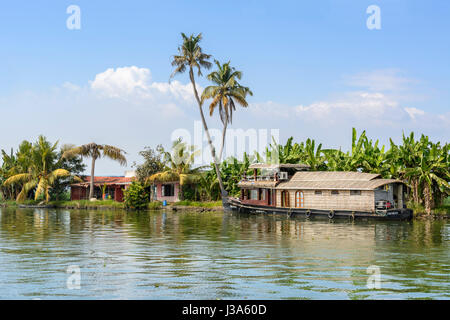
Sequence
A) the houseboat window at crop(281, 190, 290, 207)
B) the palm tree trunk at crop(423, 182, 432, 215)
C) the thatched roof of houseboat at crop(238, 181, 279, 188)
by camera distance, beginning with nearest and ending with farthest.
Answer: the palm tree trunk at crop(423, 182, 432, 215) → the houseboat window at crop(281, 190, 290, 207) → the thatched roof of houseboat at crop(238, 181, 279, 188)

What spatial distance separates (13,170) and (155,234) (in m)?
41.7

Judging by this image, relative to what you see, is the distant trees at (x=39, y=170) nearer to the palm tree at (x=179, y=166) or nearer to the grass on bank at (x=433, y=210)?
the palm tree at (x=179, y=166)

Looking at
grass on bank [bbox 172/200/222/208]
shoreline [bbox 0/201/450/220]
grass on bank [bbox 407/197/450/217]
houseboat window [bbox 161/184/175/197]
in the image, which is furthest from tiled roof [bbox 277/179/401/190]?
houseboat window [bbox 161/184/175/197]

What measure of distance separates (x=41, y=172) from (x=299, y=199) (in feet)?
110

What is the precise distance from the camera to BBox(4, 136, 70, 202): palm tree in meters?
54.2

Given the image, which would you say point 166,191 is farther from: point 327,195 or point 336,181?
point 336,181

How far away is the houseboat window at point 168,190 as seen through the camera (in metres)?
50.8

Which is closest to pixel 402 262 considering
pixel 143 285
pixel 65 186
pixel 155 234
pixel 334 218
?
pixel 143 285

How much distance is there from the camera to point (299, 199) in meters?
35.0

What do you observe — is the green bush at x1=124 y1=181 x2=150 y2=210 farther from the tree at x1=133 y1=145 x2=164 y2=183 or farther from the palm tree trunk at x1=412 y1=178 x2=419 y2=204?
the palm tree trunk at x1=412 y1=178 x2=419 y2=204

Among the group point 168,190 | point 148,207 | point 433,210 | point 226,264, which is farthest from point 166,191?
point 226,264

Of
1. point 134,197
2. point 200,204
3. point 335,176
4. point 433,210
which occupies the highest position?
point 335,176

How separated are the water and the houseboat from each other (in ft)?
24.1

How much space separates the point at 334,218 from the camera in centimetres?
3209
